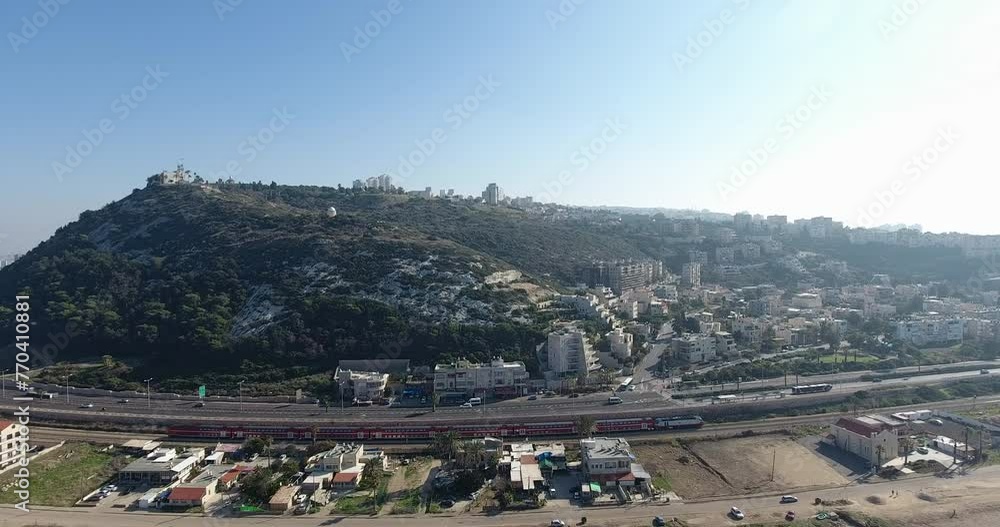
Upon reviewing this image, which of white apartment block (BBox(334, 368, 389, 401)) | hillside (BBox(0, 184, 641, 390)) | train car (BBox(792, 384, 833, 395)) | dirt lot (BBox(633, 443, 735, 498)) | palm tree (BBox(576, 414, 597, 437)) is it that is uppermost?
hillside (BBox(0, 184, 641, 390))

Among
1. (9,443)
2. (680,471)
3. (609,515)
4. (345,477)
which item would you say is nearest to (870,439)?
(680,471)

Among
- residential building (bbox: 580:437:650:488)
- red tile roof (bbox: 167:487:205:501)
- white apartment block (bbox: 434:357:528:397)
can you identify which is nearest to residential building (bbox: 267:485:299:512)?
red tile roof (bbox: 167:487:205:501)

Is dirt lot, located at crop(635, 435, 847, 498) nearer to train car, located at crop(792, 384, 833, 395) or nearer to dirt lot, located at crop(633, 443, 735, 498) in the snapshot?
dirt lot, located at crop(633, 443, 735, 498)

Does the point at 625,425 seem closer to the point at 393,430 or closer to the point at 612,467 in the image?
the point at 612,467

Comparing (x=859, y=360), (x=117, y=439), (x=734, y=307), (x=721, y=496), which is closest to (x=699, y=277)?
(x=734, y=307)

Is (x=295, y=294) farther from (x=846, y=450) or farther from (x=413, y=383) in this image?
(x=846, y=450)
